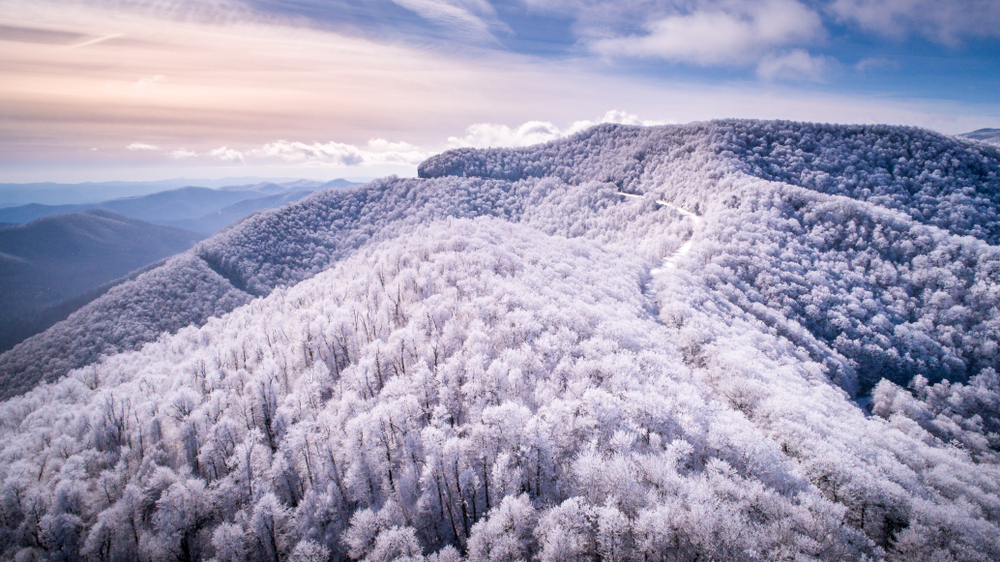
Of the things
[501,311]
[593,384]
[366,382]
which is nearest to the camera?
[593,384]

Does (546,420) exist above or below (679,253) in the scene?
below

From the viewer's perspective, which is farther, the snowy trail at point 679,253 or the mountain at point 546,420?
the snowy trail at point 679,253

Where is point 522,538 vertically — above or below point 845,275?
below

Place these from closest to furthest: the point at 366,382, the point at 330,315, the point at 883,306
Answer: the point at 366,382
the point at 330,315
the point at 883,306

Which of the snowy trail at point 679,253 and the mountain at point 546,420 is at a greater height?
the snowy trail at point 679,253

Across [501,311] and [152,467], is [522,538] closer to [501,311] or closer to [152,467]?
[501,311]

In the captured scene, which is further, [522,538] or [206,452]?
[206,452]

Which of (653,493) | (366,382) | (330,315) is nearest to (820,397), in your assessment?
(653,493)

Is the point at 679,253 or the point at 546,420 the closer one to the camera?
the point at 546,420
